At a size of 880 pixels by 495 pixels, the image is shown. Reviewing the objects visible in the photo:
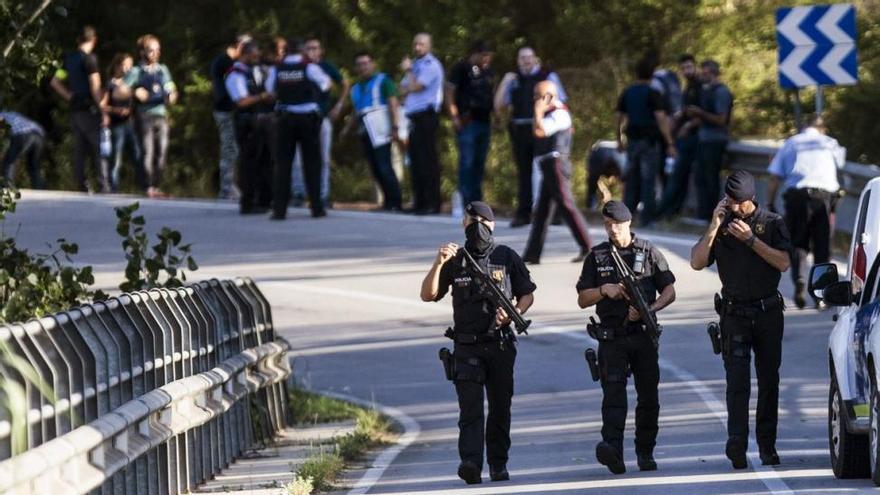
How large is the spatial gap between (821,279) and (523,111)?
11.6 metres

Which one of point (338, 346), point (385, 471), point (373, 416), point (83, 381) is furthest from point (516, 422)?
point (83, 381)

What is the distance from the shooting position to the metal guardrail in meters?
8.10

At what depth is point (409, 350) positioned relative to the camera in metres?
17.4

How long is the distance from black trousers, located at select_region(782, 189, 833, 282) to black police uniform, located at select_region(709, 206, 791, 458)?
662 centimetres

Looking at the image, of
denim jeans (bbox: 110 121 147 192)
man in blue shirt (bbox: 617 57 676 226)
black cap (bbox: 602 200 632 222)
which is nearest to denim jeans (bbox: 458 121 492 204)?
man in blue shirt (bbox: 617 57 676 226)

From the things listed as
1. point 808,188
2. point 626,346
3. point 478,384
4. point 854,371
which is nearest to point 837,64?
point 808,188

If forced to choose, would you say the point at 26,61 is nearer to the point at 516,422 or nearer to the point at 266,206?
the point at 516,422

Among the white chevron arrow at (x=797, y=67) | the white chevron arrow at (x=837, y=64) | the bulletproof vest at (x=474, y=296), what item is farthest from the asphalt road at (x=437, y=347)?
the white chevron arrow at (x=837, y=64)

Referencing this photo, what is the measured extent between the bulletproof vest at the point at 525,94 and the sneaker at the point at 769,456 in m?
10.8

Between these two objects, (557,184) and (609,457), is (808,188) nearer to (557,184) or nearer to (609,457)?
(557,184)

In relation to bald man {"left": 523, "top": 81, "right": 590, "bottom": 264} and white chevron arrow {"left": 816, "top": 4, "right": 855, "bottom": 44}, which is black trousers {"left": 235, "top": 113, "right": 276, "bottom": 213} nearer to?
bald man {"left": 523, "top": 81, "right": 590, "bottom": 264}

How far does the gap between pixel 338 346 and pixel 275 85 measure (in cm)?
647

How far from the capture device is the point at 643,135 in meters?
23.4

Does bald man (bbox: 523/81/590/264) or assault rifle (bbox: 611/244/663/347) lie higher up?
bald man (bbox: 523/81/590/264)
